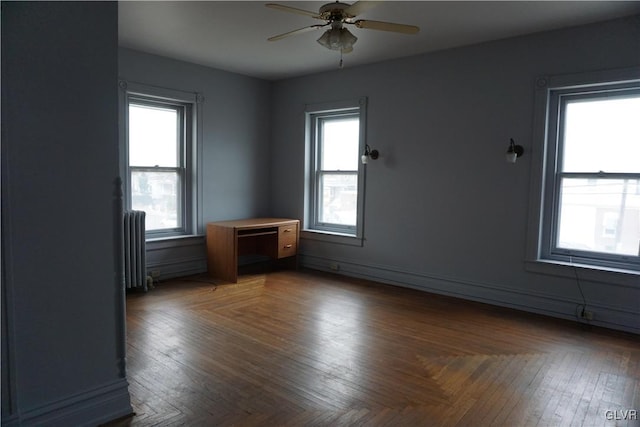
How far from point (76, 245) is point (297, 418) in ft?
4.57

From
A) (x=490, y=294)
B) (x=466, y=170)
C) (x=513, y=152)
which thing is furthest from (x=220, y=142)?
(x=490, y=294)

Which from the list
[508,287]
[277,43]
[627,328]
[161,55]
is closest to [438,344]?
[508,287]

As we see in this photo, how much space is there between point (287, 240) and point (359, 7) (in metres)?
3.43

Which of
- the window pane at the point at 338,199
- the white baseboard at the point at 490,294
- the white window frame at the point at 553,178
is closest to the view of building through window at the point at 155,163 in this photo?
the window pane at the point at 338,199

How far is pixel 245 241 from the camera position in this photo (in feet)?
18.8

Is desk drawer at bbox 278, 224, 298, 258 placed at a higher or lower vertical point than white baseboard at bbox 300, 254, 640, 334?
higher

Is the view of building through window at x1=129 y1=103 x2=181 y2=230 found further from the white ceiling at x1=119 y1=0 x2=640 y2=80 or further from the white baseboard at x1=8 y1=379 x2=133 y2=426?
the white baseboard at x1=8 y1=379 x2=133 y2=426

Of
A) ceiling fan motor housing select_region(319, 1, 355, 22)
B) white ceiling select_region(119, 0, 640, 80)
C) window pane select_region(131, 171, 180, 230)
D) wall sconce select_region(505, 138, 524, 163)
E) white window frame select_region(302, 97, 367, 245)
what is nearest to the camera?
ceiling fan motor housing select_region(319, 1, 355, 22)

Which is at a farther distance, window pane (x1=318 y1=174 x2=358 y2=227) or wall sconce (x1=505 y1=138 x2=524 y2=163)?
window pane (x1=318 y1=174 x2=358 y2=227)

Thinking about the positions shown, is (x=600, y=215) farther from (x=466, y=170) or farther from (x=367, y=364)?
(x=367, y=364)

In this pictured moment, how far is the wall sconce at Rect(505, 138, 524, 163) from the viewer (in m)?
4.03

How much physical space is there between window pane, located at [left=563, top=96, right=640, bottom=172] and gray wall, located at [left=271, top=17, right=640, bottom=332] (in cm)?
31

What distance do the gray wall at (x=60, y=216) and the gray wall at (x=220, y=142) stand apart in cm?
282

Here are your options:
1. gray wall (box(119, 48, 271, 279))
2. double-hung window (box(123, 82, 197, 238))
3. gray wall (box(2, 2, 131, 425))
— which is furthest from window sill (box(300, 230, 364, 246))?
gray wall (box(2, 2, 131, 425))
